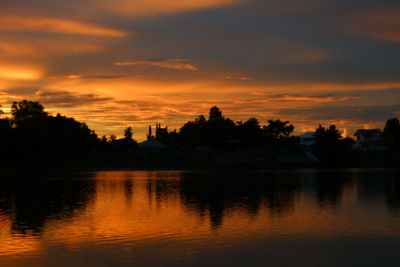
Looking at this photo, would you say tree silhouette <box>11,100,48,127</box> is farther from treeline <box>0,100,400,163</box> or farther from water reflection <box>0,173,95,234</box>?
water reflection <box>0,173,95,234</box>

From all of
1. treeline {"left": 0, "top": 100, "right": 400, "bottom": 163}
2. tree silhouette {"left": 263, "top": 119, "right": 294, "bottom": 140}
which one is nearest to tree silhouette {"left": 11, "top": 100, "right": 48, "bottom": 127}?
treeline {"left": 0, "top": 100, "right": 400, "bottom": 163}

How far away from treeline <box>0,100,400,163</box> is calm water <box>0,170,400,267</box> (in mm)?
74655

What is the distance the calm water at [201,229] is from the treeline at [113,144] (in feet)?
245

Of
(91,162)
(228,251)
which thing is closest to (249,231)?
(228,251)

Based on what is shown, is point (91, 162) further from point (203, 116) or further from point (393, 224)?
point (393, 224)

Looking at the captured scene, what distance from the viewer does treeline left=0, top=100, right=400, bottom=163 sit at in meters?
123

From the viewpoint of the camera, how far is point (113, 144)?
567 feet

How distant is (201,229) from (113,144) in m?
146

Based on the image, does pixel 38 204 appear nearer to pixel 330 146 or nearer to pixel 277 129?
pixel 330 146

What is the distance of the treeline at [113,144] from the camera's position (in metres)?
123

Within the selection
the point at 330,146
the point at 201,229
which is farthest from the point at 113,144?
the point at 201,229

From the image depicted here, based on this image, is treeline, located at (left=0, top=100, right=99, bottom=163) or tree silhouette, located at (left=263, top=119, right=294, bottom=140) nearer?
treeline, located at (left=0, top=100, right=99, bottom=163)

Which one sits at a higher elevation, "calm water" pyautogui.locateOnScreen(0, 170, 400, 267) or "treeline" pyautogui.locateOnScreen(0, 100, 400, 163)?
"treeline" pyautogui.locateOnScreen(0, 100, 400, 163)

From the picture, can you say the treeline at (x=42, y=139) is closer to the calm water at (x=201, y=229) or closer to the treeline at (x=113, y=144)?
the treeline at (x=113, y=144)
